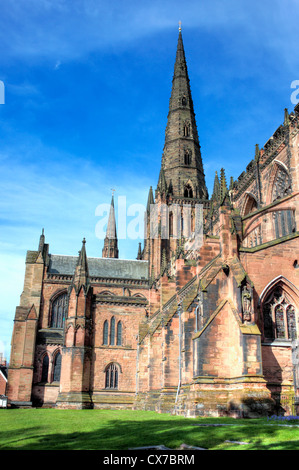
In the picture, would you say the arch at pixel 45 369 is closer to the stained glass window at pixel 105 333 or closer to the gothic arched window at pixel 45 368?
the gothic arched window at pixel 45 368

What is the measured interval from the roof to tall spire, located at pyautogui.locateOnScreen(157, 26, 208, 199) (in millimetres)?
10015

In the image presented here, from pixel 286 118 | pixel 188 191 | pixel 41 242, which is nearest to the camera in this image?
pixel 286 118

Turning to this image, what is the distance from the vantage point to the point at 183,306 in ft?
68.8

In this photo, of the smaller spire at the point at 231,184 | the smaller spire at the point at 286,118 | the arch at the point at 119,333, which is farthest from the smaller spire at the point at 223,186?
the arch at the point at 119,333

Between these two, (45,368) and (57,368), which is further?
(57,368)

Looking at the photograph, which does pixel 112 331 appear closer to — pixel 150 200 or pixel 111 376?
pixel 111 376

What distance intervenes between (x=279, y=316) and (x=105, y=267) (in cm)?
3539

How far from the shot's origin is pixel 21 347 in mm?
40438

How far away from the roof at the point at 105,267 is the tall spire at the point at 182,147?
10015mm

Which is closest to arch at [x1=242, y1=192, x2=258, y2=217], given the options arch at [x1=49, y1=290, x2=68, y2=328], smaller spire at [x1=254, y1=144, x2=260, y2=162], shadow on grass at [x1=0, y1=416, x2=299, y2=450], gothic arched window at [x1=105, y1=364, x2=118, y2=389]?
smaller spire at [x1=254, y1=144, x2=260, y2=162]

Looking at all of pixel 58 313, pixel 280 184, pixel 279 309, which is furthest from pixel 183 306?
pixel 58 313

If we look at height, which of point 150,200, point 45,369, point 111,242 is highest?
point 111,242

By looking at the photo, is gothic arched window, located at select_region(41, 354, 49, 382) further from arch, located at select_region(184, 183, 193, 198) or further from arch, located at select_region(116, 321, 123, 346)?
arch, located at select_region(184, 183, 193, 198)
